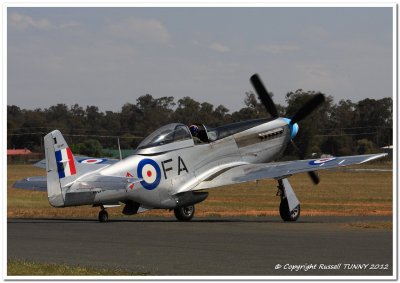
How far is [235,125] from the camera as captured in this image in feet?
88.9

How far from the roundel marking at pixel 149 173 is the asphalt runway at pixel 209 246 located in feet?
3.70

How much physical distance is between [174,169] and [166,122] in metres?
94.2

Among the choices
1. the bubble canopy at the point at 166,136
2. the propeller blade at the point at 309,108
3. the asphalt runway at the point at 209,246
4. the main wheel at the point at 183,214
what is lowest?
the asphalt runway at the point at 209,246

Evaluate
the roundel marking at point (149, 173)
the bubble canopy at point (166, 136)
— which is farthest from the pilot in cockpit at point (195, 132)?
the roundel marking at point (149, 173)

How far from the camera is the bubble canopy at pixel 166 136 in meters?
24.1

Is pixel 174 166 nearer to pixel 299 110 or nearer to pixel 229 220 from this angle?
pixel 229 220

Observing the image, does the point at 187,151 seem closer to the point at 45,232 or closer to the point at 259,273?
the point at 45,232

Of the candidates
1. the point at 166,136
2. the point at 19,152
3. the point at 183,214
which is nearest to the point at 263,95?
the point at 183,214

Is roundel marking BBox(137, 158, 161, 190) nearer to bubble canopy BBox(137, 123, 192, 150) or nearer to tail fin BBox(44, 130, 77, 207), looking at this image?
bubble canopy BBox(137, 123, 192, 150)

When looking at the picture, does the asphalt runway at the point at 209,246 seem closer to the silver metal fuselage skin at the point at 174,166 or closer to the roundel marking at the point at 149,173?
the silver metal fuselage skin at the point at 174,166

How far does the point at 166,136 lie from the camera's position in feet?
80.0

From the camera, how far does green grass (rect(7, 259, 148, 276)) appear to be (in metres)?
14.1

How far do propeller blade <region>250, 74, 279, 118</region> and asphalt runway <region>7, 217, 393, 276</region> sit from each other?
17.1ft
